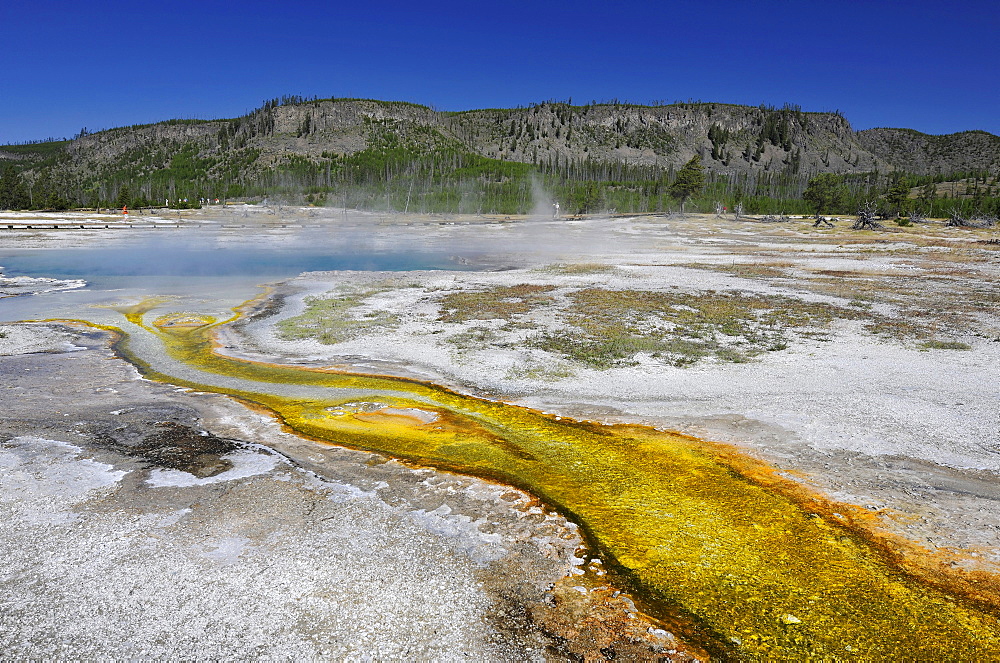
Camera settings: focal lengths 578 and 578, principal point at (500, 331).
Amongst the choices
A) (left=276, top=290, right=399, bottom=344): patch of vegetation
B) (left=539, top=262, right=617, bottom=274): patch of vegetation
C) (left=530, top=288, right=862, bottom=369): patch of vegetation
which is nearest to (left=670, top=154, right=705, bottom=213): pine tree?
(left=539, top=262, right=617, bottom=274): patch of vegetation

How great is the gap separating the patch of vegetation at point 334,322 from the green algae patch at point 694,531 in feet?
14.1

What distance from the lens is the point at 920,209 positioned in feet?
300

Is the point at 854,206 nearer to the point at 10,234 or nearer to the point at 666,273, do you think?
the point at 666,273

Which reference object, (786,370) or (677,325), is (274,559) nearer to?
(786,370)

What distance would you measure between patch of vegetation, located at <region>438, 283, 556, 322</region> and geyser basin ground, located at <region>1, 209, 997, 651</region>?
9cm

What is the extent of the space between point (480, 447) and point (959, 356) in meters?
10.5

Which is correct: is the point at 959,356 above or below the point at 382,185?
below

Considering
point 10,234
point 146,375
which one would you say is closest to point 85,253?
point 10,234

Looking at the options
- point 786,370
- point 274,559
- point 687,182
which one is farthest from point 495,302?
point 687,182

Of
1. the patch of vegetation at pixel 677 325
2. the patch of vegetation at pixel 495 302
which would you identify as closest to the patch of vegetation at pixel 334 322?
the patch of vegetation at pixel 495 302

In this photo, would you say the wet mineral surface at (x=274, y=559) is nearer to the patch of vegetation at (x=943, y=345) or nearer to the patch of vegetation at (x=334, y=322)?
the patch of vegetation at (x=334, y=322)

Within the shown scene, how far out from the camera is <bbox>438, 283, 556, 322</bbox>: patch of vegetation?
16000 mm

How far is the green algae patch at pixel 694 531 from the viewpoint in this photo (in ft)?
13.8

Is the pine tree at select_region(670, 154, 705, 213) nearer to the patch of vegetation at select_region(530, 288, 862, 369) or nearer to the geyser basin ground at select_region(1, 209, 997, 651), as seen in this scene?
the geyser basin ground at select_region(1, 209, 997, 651)
